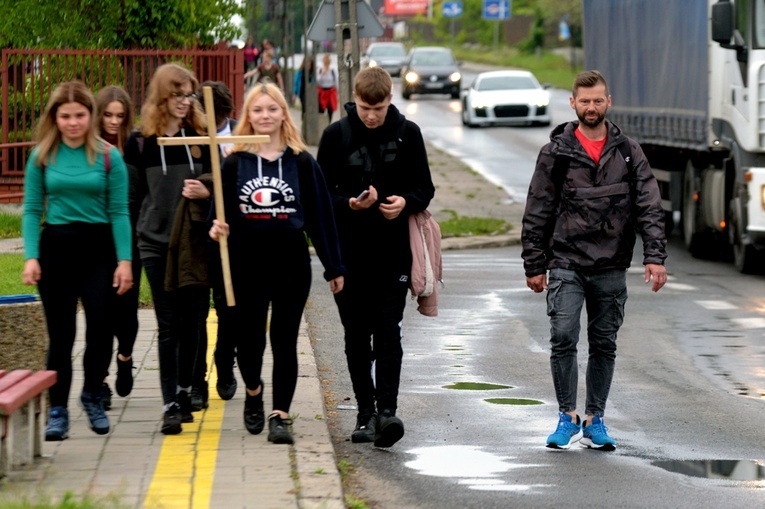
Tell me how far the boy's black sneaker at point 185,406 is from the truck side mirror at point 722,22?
29.1 ft

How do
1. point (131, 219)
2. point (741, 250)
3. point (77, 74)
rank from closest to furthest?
point (131, 219) → point (741, 250) → point (77, 74)

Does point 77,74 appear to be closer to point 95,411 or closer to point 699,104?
point 699,104

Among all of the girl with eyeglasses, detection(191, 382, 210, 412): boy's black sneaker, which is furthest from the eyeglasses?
detection(191, 382, 210, 412): boy's black sneaker

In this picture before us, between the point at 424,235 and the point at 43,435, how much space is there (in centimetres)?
201

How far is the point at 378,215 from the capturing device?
7.50 m

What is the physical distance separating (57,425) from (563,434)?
2.33 m

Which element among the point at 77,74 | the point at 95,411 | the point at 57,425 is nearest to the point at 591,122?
the point at 95,411

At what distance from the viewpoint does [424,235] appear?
7.65m

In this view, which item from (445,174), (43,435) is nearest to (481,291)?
(43,435)

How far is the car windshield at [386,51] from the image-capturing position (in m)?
67.4

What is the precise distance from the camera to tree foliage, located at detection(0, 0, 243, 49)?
831 inches

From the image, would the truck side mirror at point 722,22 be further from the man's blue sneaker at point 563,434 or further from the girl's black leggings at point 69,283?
the girl's black leggings at point 69,283

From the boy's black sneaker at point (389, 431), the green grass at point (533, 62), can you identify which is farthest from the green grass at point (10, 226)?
the green grass at point (533, 62)

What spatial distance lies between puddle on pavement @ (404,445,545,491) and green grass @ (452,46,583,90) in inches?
2082
